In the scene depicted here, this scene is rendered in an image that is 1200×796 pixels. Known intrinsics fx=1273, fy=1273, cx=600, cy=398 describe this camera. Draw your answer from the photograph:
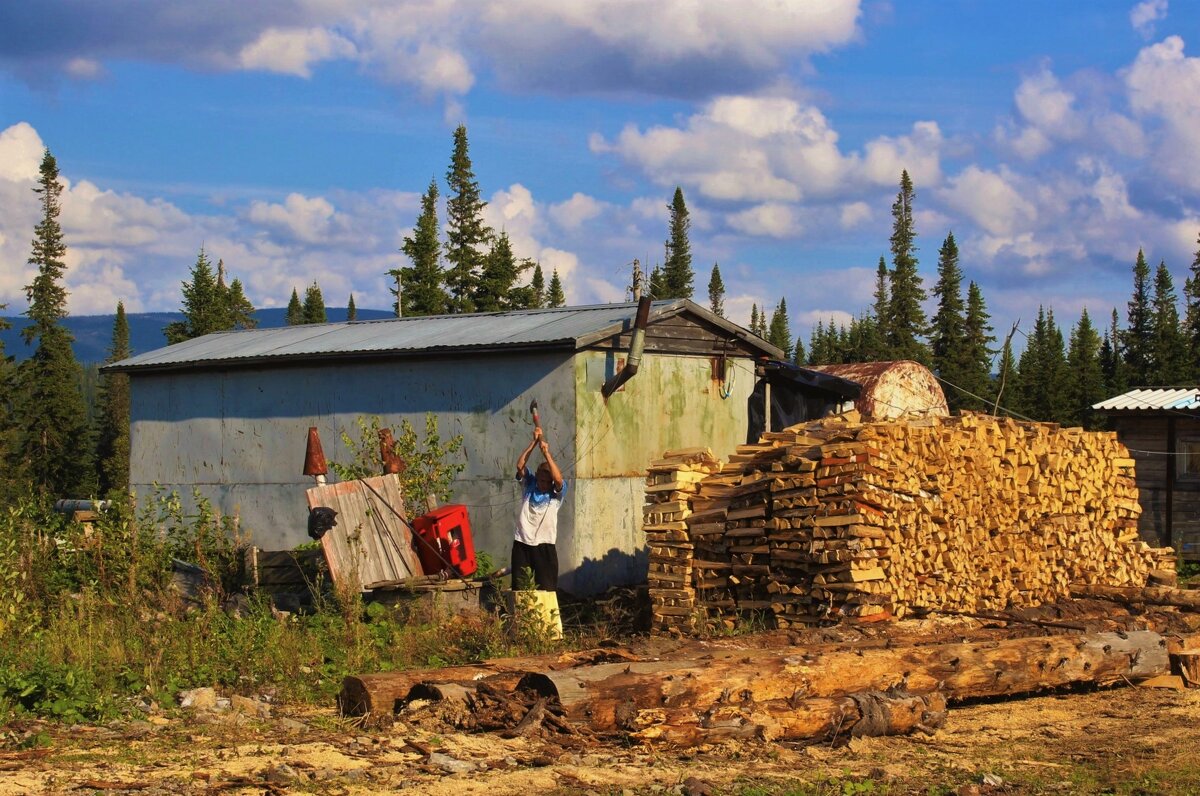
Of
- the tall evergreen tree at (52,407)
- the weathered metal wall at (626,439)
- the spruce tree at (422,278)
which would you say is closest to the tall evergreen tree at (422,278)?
the spruce tree at (422,278)

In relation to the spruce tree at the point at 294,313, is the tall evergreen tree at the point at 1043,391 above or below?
below

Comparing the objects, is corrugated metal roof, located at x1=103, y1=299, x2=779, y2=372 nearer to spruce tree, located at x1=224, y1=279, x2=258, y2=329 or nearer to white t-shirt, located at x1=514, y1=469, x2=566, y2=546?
white t-shirt, located at x1=514, y1=469, x2=566, y2=546

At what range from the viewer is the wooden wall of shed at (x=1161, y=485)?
2352 cm

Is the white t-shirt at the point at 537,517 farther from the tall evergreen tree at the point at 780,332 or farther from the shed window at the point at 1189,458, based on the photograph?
the tall evergreen tree at the point at 780,332

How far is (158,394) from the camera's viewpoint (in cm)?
1953

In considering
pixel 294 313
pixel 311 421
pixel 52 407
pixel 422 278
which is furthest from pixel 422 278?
pixel 294 313

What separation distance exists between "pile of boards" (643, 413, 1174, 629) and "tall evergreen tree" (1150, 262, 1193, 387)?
38.5m

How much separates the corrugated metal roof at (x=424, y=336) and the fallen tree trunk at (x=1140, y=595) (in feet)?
18.7

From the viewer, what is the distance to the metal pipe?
15.5 m

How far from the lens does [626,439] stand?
52.8ft

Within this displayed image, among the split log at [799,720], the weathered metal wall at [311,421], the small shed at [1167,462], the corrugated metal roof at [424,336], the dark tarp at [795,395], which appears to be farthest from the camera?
the small shed at [1167,462]

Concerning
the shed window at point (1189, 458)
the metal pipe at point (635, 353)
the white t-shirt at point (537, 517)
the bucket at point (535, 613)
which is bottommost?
the bucket at point (535, 613)

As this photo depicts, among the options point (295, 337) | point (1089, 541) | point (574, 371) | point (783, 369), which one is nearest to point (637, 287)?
Result: point (783, 369)

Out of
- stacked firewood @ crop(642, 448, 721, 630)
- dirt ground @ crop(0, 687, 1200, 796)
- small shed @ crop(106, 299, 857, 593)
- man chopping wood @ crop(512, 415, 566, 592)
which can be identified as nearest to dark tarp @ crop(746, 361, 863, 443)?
small shed @ crop(106, 299, 857, 593)
